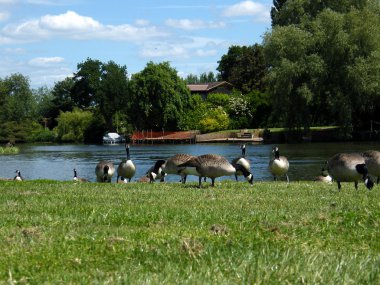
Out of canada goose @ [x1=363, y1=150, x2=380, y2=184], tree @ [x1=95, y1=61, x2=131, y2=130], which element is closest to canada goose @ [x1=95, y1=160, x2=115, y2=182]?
canada goose @ [x1=363, y1=150, x2=380, y2=184]

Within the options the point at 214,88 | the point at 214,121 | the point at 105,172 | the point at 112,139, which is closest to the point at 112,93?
the point at 112,139

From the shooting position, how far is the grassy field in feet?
19.5

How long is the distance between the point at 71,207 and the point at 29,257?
4.51m

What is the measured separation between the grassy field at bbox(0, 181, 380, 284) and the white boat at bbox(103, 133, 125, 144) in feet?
322

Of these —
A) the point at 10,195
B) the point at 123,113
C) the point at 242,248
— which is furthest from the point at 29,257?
the point at 123,113

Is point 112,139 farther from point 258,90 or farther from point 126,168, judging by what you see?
point 126,168

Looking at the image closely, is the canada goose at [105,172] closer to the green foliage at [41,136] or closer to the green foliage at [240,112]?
the green foliage at [240,112]

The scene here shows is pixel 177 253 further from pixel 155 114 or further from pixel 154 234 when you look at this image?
pixel 155 114

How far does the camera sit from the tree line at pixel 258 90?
180 feet

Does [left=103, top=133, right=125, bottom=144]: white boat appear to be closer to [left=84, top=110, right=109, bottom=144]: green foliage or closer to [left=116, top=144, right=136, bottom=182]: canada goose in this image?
[left=84, top=110, right=109, bottom=144]: green foliage

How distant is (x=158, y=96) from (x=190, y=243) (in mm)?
94025

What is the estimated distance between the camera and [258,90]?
110875 millimetres

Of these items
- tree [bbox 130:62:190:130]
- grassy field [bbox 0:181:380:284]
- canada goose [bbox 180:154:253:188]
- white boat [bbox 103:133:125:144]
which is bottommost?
white boat [bbox 103:133:125:144]

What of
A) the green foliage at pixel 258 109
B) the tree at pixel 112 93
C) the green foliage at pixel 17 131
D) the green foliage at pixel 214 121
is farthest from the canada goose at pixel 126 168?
the green foliage at pixel 17 131
